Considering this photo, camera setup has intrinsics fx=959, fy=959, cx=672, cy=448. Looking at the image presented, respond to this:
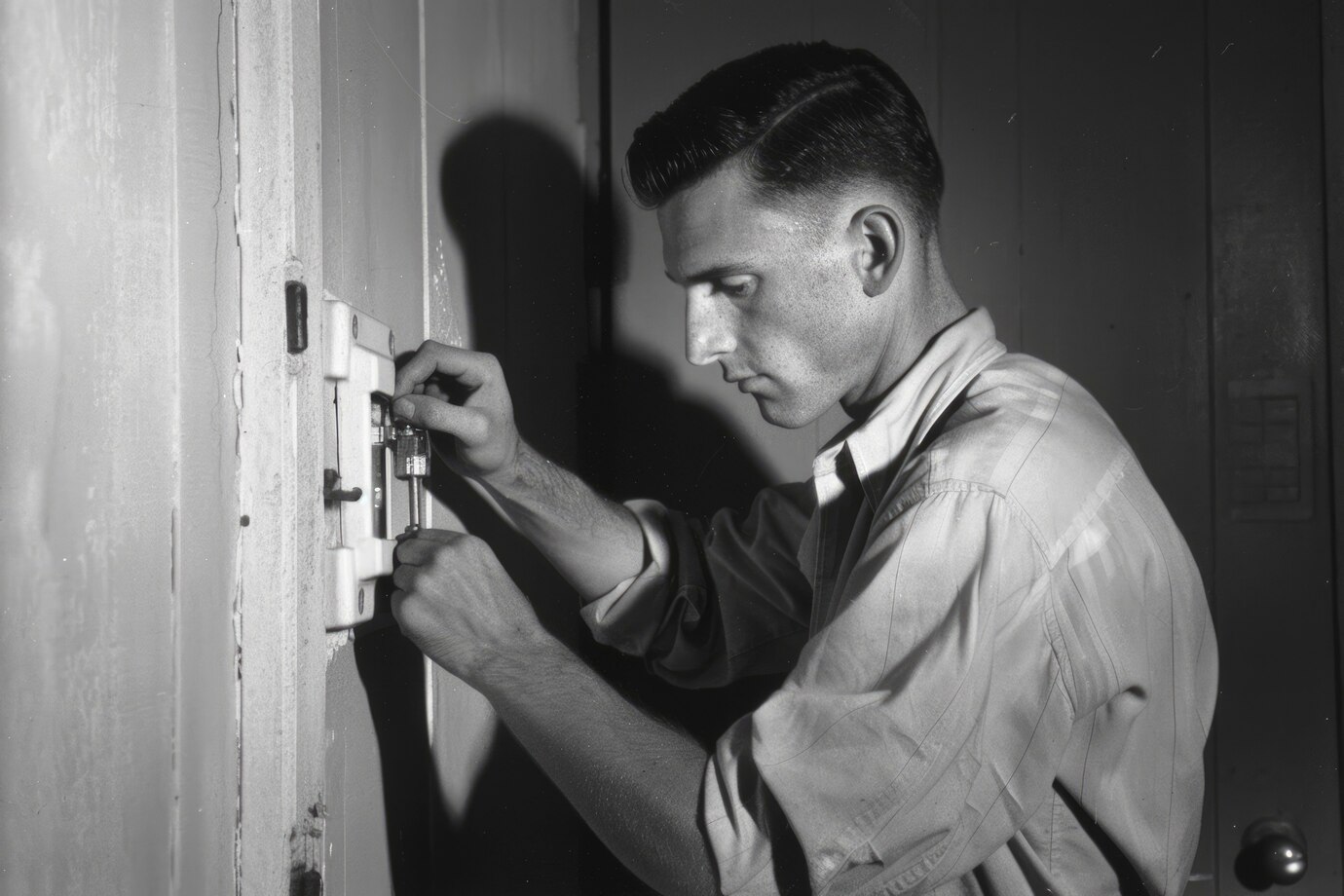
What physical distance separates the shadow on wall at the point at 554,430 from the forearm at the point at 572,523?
0.20ft

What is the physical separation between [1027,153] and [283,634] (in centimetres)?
95

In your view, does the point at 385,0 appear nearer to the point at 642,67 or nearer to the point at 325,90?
the point at 325,90

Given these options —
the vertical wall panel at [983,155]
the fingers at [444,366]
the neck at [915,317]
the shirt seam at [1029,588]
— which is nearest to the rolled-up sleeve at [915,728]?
the shirt seam at [1029,588]

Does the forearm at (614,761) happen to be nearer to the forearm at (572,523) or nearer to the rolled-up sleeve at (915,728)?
the rolled-up sleeve at (915,728)

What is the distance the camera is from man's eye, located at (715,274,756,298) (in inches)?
34.1

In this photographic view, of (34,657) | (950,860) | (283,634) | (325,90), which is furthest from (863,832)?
(325,90)

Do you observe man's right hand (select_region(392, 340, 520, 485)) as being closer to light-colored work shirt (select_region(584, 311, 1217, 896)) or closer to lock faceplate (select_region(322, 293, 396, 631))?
lock faceplate (select_region(322, 293, 396, 631))

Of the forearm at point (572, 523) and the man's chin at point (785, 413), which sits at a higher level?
the man's chin at point (785, 413)

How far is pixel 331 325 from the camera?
60cm

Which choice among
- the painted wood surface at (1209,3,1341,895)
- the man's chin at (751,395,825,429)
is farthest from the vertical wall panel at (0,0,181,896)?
the painted wood surface at (1209,3,1341,895)

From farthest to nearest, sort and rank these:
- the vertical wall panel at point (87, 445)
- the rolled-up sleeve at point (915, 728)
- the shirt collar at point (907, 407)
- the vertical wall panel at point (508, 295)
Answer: the vertical wall panel at point (508, 295) → the shirt collar at point (907, 407) → the rolled-up sleeve at point (915, 728) → the vertical wall panel at point (87, 445)

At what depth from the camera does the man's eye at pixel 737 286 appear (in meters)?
0.87

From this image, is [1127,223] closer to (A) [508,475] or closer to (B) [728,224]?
(B) [728,224]

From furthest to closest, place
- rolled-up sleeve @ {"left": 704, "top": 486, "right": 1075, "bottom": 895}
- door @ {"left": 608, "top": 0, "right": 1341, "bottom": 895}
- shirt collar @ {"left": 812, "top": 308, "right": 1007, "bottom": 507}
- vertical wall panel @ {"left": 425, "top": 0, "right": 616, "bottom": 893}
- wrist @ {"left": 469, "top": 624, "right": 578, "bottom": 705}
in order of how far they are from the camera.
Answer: door @ {"left": 608, "top": 0, "right": 1341, "bottom": 895}, vertical wall panel @ {"left": 425, "top": 0, "right": 616, "bottom": 893}, shirt collar @ {"left": 812, "top": 308, "right": 1007, "bottom": 507}, wrist @ {"left": 469, "top": 624, "right": 578, "bottom": 705}, rolled-up sleeve @ {"left": 704, "top": 486, "right": 1075, "bottom": 895}
